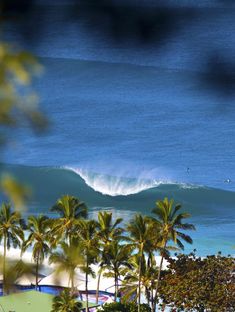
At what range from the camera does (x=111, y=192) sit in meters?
41.0

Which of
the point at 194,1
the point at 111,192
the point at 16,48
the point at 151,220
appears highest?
the point at 111,192

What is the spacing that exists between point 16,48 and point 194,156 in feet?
138

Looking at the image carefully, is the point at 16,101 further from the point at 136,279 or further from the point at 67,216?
the point at 67,216

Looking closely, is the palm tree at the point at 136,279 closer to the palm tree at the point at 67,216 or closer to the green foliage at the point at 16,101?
the palm tree at the point at 67,216

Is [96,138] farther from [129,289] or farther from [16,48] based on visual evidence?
[16,48]

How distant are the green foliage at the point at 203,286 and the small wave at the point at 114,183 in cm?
1887

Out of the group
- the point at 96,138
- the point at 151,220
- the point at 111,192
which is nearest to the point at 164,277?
the point at 151,220

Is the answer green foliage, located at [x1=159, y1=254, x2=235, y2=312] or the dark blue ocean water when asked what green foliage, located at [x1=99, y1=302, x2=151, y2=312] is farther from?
the dark blue ocean water

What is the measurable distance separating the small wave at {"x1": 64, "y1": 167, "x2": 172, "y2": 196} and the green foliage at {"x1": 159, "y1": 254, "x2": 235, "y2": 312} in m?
18.9

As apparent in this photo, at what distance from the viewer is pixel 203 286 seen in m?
20.6

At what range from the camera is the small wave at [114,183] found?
40969 millimetres

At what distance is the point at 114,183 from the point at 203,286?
858 inches

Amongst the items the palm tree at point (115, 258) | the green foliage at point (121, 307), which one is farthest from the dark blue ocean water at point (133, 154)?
the green foliage at point (121, 307)

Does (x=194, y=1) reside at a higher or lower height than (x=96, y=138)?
lower
